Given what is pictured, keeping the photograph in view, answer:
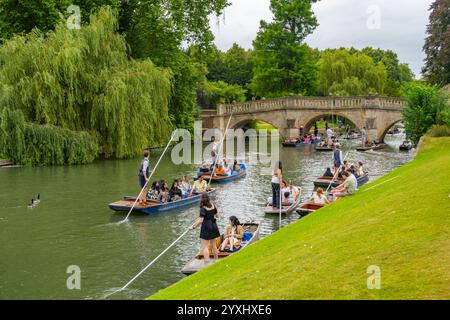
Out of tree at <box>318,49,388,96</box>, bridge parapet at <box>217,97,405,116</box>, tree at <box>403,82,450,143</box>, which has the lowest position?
tree at <box>403,82,450,143</box>

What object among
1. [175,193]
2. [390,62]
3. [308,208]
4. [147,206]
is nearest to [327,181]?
[308,208]

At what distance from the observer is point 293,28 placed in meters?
52.2

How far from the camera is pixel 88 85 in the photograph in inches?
1110

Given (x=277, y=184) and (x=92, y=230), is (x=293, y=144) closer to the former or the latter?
(x=277, y=184)

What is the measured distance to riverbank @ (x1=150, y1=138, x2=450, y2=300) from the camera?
657 cm

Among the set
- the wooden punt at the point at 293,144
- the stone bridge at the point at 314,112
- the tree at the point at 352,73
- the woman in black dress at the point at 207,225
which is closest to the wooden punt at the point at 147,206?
the woman in black dress at the point at 207,225

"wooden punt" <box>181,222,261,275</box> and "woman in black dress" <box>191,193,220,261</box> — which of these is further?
"wooden punt" <box>181,222,261,275</box>

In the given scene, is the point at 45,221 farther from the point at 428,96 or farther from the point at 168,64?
the point at 168,64

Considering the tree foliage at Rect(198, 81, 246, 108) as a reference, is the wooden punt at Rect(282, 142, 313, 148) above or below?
below

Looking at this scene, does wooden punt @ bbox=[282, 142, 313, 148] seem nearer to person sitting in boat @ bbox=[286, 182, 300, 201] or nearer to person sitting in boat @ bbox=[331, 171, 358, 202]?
person sitting in boat @ bbox=[286, 182, 300, 201]

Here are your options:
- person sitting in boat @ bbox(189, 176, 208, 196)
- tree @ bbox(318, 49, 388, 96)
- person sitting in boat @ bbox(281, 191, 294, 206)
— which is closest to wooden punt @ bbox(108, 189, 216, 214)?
person sitting in boat @ bbox(189, 176, 208, 196)

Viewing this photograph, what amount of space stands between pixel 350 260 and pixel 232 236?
13.4ft

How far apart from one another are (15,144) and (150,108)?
714cm
